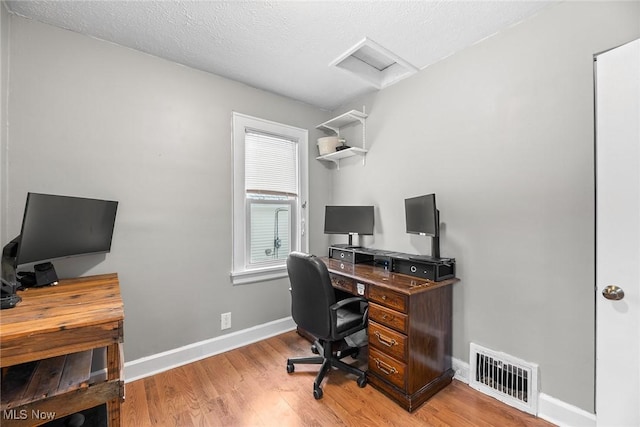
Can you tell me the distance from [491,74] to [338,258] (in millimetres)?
2008

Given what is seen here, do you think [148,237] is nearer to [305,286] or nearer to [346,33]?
[305,286]

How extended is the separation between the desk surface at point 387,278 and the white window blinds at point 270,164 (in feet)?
3.42

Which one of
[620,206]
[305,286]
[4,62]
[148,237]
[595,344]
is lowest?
[595,344]

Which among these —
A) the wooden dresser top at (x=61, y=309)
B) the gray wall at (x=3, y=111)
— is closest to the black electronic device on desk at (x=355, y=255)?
the wooden dresser top at (x=61, y=309)

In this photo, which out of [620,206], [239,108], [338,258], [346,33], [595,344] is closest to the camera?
[620,206]

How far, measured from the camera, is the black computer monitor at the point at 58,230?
137 centimetres

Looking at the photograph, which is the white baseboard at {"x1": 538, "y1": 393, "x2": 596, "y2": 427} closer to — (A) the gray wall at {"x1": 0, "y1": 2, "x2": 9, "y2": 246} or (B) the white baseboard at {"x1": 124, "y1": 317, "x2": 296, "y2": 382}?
(B) the white baseboard at {"x1": 124, "y1": 317, "x2": 296, "y2": 382}

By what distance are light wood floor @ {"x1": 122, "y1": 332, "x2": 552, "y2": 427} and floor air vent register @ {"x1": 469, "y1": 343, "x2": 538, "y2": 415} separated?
55 mm

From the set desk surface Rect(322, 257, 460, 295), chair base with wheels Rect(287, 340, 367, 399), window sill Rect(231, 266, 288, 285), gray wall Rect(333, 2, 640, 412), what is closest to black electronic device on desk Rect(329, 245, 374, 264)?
desk surface Rect(322, 257, 460, 295)

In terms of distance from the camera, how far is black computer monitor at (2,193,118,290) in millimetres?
1371

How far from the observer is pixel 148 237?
7.02ft

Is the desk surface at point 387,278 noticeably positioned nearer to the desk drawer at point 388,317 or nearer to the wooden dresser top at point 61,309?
the desk drawer at point 388,317

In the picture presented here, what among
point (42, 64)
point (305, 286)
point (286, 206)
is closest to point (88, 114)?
point (42, 64)

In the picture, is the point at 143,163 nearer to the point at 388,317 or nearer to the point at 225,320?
the point at 225,320
